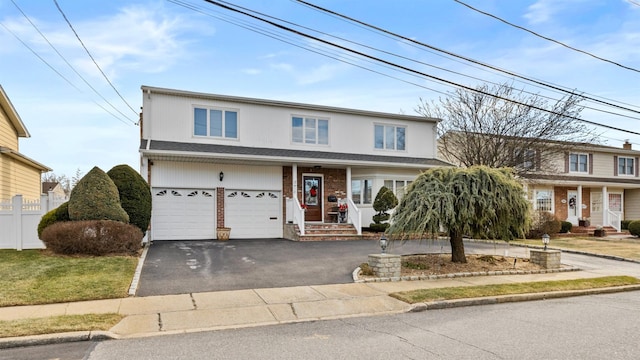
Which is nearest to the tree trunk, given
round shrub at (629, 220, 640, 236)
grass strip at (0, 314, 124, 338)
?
grass strip at (0, 314, 124, 338)

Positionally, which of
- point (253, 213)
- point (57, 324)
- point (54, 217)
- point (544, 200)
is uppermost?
point (544, 200)

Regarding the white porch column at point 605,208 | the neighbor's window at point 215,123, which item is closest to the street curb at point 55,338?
the neighbor's window at point 215,123

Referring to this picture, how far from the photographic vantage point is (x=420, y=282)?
405 inches

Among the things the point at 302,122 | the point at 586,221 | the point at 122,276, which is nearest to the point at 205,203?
the point at 302,122

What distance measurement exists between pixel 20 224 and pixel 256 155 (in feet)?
26.9

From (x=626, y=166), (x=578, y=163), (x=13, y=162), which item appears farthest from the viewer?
(x=626, y=166)

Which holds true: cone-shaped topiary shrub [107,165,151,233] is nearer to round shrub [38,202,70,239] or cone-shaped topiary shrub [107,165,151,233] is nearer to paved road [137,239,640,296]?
paved road [137,239,640,296]

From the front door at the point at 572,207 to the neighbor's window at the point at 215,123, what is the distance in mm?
22512

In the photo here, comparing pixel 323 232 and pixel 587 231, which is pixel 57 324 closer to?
pixel 323 232

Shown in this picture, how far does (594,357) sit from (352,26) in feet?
28.1

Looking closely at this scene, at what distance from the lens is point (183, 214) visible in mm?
17344

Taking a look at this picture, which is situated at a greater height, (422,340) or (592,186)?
(592,186)

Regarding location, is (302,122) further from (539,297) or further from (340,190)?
(539,297)

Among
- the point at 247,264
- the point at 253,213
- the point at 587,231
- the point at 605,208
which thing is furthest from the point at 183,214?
the point at 605,208
